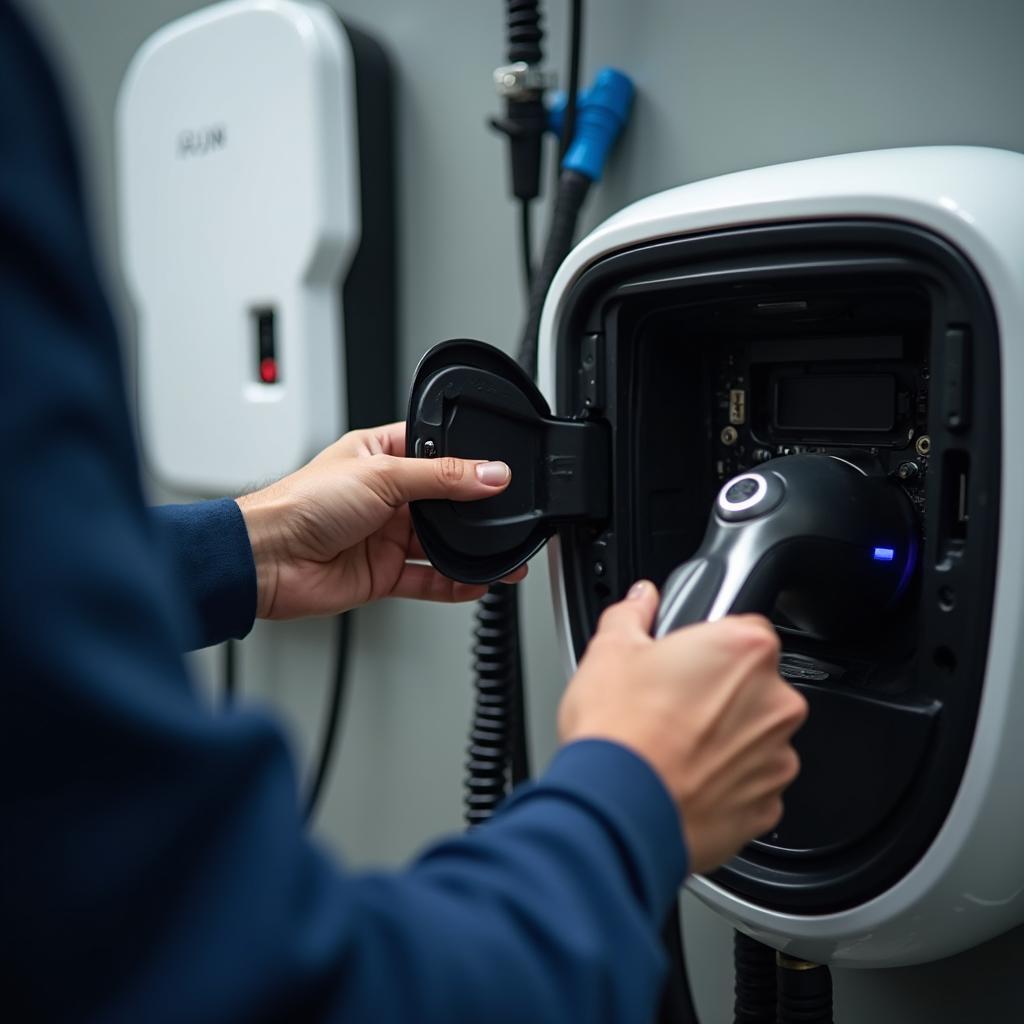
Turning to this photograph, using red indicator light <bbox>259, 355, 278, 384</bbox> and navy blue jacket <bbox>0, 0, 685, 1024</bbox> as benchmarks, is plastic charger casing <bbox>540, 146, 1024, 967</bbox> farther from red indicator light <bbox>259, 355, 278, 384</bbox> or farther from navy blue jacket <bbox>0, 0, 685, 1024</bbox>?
red indicator light <bbox>259, 355, 278, 384</bbox>

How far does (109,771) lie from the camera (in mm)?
266

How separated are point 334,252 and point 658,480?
373mm

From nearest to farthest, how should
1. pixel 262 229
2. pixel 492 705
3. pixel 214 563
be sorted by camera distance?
pixel 214 563, pixel 492 705, pixel 262 229

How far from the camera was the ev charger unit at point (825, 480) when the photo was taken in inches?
19.7

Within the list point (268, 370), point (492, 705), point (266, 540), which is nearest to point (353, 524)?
point (266, 540)

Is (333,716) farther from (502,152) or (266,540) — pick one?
(502,152)

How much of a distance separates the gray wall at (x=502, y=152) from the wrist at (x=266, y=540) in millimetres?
232

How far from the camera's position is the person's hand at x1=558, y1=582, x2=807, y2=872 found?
40 centimetres

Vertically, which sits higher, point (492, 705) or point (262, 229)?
point (262, 229)

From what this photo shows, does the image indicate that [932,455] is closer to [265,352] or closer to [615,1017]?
[615,1017]

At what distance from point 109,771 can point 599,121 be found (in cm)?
60

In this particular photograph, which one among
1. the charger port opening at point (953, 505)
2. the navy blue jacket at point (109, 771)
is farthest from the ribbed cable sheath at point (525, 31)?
the navy blue jacket at point (109, 771)

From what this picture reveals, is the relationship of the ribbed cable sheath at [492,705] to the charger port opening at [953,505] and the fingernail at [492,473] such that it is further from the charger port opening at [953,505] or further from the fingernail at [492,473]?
the charger port opening at [953,505]

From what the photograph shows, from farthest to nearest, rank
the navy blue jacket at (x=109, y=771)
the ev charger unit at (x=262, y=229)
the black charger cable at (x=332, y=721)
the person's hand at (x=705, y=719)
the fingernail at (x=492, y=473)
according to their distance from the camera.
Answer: the black charger cable at (x=332, y=721)
the ev charger unit at (x=262, y=229)
the fingernail at (x=492, y=473)
the person's hand at (x=705, y=719)
the navy blue jacket at (x=109, y=771)
